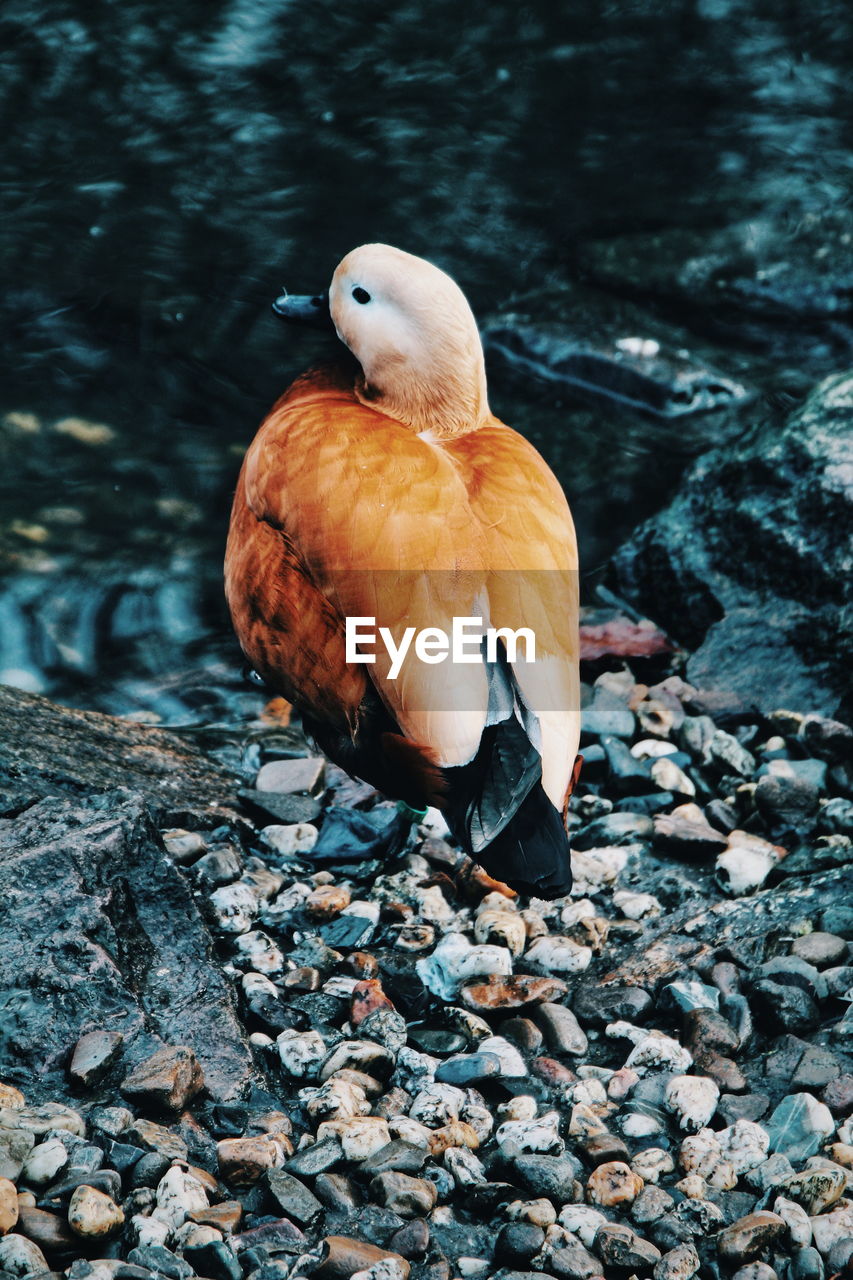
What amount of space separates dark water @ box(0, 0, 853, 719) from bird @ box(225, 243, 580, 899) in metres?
1.59

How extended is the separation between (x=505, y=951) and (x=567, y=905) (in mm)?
329

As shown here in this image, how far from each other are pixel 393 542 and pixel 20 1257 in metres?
1.74

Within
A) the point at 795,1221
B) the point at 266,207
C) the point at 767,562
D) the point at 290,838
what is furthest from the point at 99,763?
the point at 266,207

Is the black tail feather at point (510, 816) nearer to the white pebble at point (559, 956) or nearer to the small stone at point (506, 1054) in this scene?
the small stone at point (506, 1054)

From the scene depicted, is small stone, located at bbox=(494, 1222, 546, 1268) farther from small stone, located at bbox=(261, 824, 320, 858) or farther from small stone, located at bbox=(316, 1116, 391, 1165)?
small stone, located at bbox=(261, 824, 320, 858)

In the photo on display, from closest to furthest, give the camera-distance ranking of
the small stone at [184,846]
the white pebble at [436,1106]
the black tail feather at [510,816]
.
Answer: the white pebble at [436,1106] → the black tail feather at [510,816] → the small stone at [184,846]

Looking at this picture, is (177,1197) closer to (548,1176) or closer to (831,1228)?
(548,1176)

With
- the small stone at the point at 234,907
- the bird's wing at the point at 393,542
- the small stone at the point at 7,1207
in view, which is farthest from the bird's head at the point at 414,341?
the small stone at the point at 7,1207

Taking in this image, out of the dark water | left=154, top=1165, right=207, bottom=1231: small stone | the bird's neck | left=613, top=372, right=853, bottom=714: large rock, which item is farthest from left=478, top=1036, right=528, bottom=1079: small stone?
the dark water

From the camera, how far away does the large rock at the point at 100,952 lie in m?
2.75

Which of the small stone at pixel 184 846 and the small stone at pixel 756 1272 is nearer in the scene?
the small stone at pixel 756 1272

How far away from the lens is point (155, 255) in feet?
26.6

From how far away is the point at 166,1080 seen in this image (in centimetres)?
267

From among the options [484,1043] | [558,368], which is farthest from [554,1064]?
[558,368]
